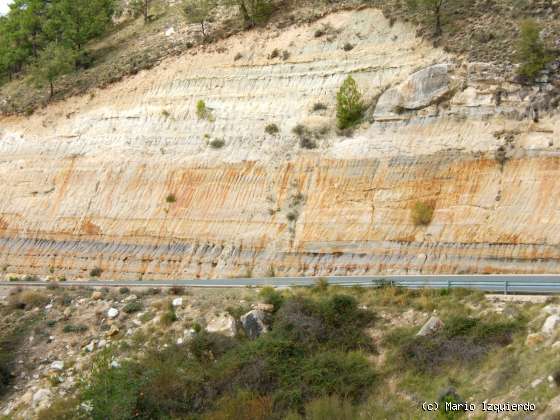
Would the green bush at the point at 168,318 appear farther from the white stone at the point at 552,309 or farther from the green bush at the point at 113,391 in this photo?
the white stone at the point at 552,309

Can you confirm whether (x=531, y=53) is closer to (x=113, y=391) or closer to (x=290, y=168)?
(x=290, y=168)

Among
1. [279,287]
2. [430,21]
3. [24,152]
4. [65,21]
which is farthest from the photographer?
[65,21]

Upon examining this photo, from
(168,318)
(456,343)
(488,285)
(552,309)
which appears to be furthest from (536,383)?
(168,318)

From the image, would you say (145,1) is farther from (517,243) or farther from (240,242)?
(517,243)

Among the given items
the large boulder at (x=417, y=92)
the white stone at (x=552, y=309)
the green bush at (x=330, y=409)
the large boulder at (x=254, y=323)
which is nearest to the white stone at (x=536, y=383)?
the white stone at (x=552, y=309)

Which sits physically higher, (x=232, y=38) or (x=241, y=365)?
(x=232, y=38)

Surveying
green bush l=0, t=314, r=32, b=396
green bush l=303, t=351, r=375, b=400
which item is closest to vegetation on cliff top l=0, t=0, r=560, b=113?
green bush l=303, t=351, r=375, b=400

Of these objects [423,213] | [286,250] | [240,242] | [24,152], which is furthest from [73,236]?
[423,213]

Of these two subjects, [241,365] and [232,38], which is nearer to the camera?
[241,365]

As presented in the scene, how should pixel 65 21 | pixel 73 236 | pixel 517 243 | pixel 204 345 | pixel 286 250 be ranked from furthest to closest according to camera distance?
pixel 65 21, pixel 73 236, pixel 286 250, pixel 517 243, pixel 204 345
